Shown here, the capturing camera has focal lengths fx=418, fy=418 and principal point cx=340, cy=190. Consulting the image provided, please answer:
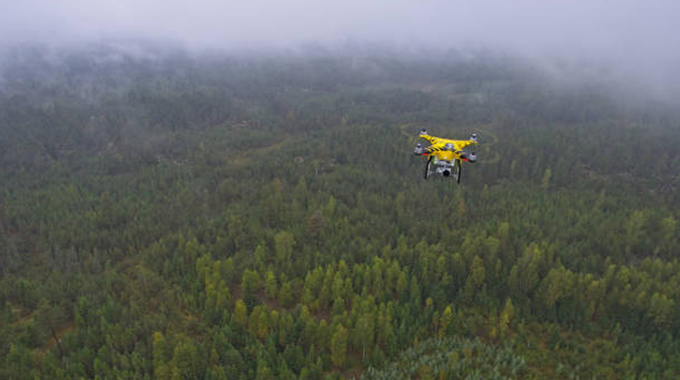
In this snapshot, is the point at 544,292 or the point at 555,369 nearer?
the point at 555,369

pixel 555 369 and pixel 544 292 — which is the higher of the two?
pixel 544 292

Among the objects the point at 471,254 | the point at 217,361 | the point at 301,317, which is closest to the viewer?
the point at 217,361

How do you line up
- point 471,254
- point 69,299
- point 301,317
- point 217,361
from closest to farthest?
1. point 217,361
2. point 301,317
3. point 69,299
4. point 471,254

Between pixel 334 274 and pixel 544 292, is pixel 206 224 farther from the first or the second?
pixel 544 292

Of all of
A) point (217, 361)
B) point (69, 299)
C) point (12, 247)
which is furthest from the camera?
point (12, 247)

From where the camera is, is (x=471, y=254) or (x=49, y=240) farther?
(x=49, y=240)

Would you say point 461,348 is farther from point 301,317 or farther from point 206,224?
point 206,224

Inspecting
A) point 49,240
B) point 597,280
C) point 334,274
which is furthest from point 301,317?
point 49,240

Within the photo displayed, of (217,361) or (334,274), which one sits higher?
(334,274)

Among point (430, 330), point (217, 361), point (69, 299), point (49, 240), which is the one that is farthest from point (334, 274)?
point (49, 240)
